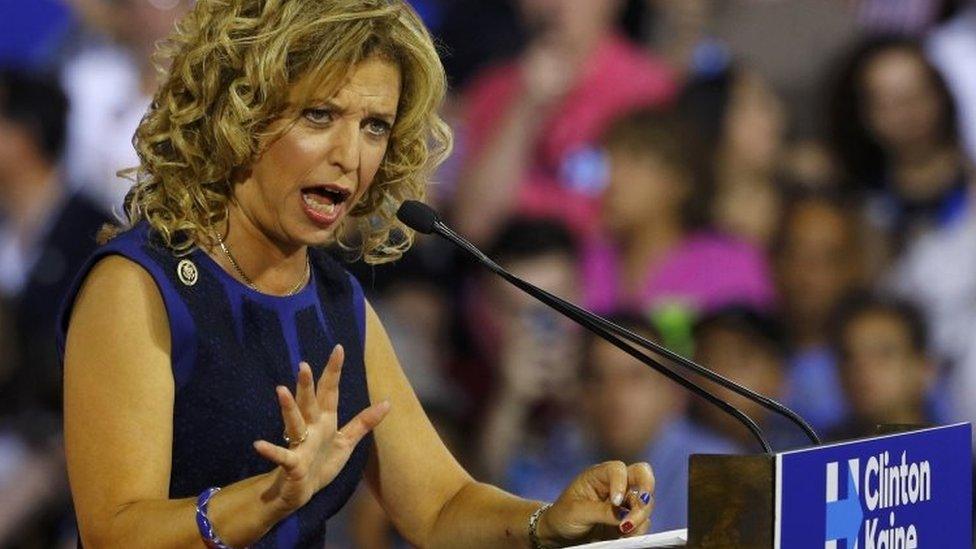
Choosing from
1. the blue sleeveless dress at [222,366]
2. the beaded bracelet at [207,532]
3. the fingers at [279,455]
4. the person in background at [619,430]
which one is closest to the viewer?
the fingers at [279,455]

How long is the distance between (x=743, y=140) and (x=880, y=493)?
3.07 m

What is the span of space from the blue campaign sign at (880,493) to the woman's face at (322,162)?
687mm

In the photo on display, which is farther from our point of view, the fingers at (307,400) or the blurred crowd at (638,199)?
the blurred crowd at (638,199)

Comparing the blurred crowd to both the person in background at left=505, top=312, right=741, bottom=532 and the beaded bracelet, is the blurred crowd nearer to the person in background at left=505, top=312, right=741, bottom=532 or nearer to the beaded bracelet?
the person in background at left=505, top=312, right=741, bottom=532

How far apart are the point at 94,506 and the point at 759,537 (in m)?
0.75

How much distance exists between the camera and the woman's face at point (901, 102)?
16.0 feet

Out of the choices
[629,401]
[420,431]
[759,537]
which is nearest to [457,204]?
[629,401]

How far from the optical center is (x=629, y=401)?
485 cm

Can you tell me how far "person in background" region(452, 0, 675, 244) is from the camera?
16.2 feet

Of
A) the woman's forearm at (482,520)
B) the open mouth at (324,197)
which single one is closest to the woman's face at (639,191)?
the woman's forearm at (482,520)

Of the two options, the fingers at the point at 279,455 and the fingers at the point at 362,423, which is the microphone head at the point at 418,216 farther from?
the fingers at the point at 279,455

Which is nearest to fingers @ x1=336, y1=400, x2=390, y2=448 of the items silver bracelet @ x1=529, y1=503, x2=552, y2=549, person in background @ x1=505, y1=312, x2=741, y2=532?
silver bracelet @ x1=529, y1=503, x2=552, y2=549

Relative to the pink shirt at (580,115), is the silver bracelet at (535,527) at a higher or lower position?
lower

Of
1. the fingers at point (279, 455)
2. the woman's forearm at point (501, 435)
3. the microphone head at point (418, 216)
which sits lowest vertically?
the fingers at point (279, 455)
